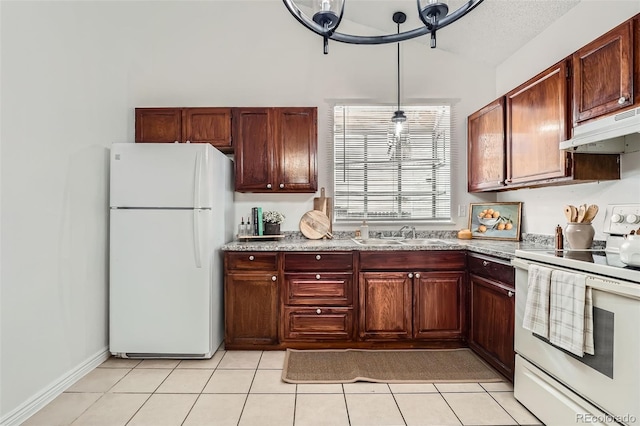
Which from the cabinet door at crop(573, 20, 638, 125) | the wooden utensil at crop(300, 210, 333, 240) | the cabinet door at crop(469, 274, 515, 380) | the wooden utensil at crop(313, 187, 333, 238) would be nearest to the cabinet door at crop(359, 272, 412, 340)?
the cabinet door at crop(469, 274, 515, 380)

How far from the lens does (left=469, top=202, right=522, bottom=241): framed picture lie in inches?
122

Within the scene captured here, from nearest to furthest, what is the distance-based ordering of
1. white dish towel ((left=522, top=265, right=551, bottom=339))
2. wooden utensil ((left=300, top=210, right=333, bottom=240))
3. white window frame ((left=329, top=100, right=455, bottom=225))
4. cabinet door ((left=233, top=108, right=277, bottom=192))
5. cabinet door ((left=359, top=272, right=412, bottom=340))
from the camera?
white dish towel ((left=522, top=265, right=551, bottom=339)), cabinet door ((left=359, top=272, right=412, bottom=340)), cabinet door ((left=233, top=108, right=277, bottom=192)), wooden utensil ((left=300, top=210, right=333, bottom=240)), white window frame ((left=329, top=100, right=455, bottom=225))

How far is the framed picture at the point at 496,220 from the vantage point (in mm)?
3111

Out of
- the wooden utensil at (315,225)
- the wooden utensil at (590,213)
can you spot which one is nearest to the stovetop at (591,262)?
the wooden utensil at (590,213)

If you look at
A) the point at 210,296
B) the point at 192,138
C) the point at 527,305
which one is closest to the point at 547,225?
the point at 527,305

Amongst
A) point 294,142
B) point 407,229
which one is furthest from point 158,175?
point 407,229

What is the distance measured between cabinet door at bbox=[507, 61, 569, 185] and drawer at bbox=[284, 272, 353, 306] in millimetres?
1612

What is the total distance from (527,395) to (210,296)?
7.37 feet

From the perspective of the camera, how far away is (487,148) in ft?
10.2

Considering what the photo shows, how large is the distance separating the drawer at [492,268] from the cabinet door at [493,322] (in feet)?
0.13

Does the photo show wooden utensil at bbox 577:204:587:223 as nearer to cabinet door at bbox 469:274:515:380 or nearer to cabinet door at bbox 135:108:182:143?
cabinet door at bbox 469:274:515:380

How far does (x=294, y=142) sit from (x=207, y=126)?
85 centimetres

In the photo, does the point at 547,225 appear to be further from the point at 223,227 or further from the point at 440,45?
the point at 223,227

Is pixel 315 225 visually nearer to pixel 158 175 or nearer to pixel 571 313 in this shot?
pixel 158 175
